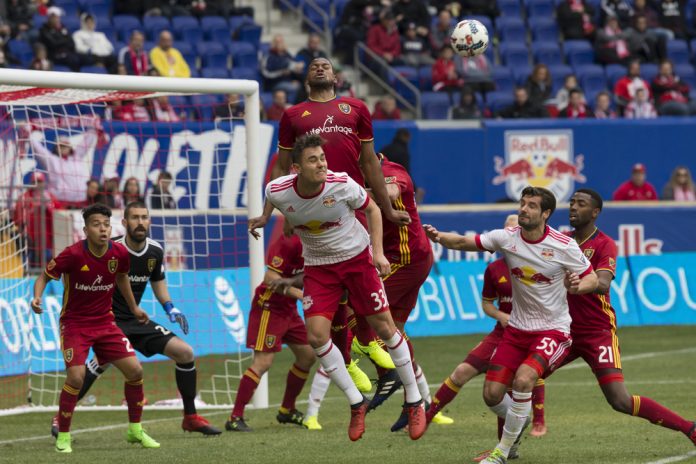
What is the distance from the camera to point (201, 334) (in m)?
17.2

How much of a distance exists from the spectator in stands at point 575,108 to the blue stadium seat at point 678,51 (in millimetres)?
3974

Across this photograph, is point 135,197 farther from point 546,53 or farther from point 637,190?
point 546,53

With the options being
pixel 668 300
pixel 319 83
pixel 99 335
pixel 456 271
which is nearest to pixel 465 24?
pixel 319 83

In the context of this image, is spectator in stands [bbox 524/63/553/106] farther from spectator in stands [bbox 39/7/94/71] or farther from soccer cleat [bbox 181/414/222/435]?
soccer cleat [bbox 181/414/222/435]

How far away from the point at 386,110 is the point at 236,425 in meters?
12.3

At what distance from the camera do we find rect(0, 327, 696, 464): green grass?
33.7 feet

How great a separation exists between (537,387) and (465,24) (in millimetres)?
3274

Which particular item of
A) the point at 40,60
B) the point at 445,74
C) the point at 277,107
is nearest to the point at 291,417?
the point at 40,60

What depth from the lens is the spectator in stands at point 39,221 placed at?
17047mm

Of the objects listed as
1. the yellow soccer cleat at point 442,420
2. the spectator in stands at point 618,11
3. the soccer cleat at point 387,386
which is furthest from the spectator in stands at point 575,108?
the soccer cleat at point 387,386

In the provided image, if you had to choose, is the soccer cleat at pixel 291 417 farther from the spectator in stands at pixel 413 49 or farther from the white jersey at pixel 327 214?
the spectator in stands at pixel 413 49

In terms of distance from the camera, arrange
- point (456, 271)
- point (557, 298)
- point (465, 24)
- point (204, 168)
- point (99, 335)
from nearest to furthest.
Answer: point (557, 298) → point (99, 335) → point (465, 24) → point (204, 168) → point (456, 271)

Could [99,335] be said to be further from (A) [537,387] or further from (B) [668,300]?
(B) [668,300]

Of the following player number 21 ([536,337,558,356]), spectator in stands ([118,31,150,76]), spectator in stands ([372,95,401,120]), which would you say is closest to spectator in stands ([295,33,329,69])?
spectator in stands ([372,95,401,120])
